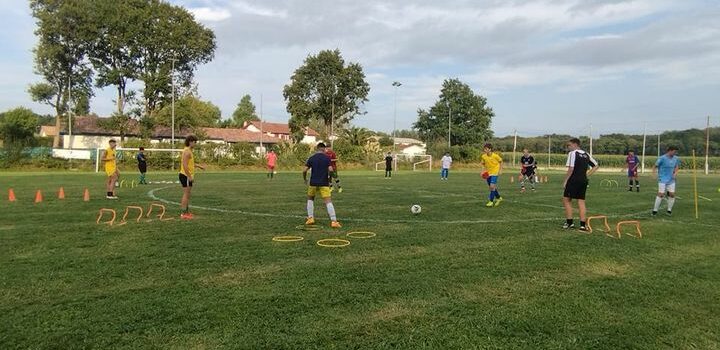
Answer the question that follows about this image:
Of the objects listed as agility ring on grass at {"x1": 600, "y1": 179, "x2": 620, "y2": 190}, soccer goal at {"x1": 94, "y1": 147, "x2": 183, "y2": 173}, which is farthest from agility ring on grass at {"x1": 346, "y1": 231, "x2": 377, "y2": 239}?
soccer goal at {"x1": 94, "y1": 147, "x2": 183, "y2": 173}

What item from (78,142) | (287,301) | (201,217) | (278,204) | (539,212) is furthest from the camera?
(78,142)

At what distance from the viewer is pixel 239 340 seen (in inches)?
171

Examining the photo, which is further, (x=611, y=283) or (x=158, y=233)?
(x=158, y=233)

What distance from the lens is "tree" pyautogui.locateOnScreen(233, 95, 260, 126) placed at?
116m

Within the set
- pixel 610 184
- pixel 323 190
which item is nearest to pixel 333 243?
pixel 323 190

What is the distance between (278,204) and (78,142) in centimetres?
6497

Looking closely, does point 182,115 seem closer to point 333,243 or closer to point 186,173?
point 186,173

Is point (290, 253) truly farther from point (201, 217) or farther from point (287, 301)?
point (201, 217)

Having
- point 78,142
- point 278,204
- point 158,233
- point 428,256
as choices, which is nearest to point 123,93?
point 78,142

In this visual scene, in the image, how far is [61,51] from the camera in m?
53.6

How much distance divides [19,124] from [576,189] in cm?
6092

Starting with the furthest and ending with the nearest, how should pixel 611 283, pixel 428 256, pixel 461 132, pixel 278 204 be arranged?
pixel 461 132
pixel 278 204
pixel 428 256
pixel 611 283

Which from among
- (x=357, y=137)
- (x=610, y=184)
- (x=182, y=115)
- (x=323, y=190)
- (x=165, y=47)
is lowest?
(x=610, y=184)

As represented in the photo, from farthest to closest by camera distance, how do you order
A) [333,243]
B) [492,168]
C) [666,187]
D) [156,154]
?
1. [156,154]
2. [492,168]
3. [666,187]
4. [333,243]
